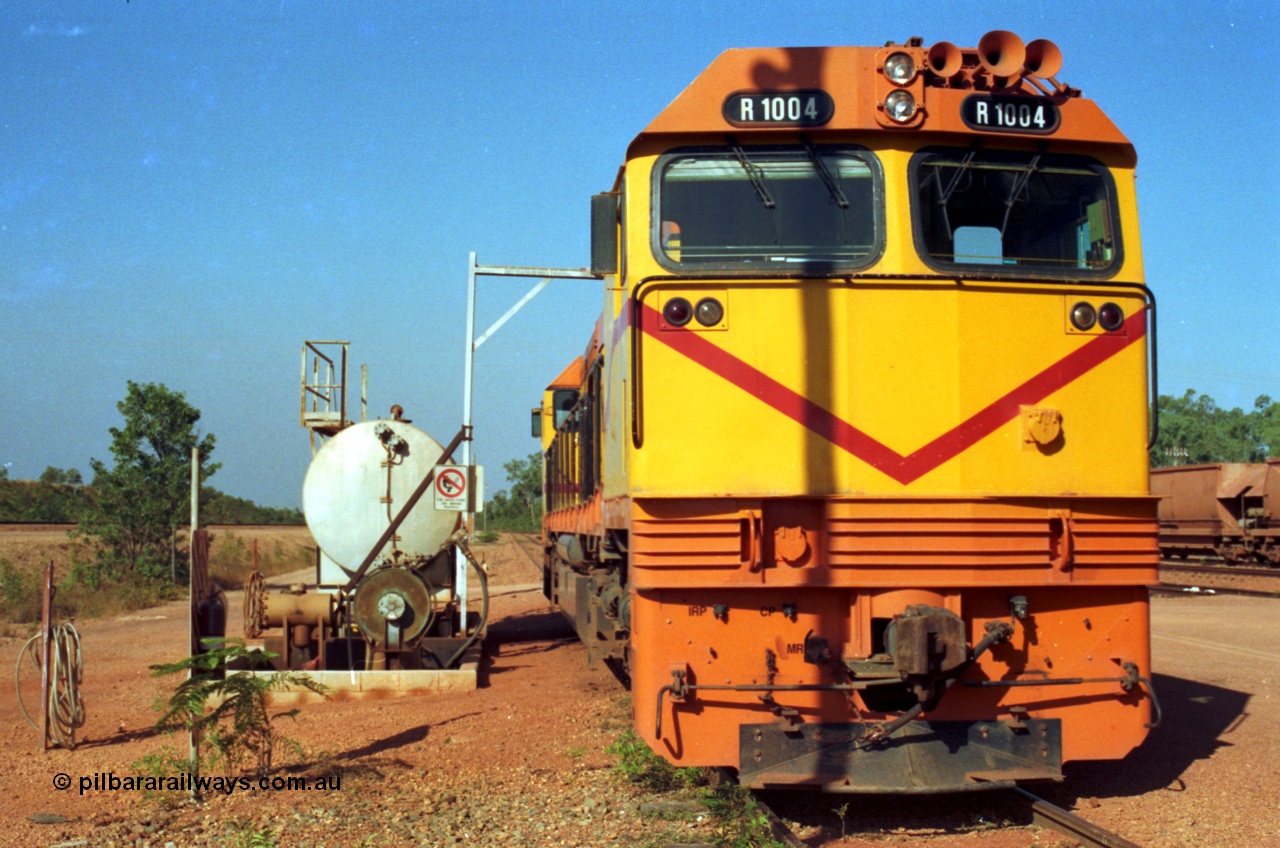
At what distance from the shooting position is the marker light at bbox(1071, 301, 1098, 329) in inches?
224

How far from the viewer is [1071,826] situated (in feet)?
17.1

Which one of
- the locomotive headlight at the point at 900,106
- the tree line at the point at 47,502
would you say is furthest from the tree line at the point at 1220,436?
the locomotive headlight at the point at 900,106

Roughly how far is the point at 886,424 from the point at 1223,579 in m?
21.9

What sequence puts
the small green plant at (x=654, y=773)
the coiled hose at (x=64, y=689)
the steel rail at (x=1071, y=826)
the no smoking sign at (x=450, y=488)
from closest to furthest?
1. the steel rail at (x=1071, y=826)
2. the small green plant at (x=654, y=773)
3. the coiled hose at (x=64, y=689)
4. the no smoking sign at (x=450, y=488)

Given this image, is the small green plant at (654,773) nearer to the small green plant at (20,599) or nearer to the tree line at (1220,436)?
the small green plant at (20,599)

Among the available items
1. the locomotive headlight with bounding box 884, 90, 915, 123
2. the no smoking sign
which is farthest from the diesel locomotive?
the no smoking sign

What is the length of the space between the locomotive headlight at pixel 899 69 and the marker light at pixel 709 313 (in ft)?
4.83

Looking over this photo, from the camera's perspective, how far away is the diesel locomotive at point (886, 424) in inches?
211

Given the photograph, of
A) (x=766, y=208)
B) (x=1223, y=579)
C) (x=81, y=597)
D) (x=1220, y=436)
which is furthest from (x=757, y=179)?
(x=1220, y=436)

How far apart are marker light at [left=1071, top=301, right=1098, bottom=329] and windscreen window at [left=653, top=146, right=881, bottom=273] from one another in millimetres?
1084

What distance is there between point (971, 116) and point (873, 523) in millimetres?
2159

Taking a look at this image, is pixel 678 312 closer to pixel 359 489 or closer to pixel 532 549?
pixel 359 489

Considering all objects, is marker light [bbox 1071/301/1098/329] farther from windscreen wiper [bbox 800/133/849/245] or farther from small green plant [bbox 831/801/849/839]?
small green plant [bbox 831/801/849/839]

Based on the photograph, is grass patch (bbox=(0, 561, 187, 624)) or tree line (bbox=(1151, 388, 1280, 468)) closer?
grass patch (bbox=(0, 561, 187, 624))
